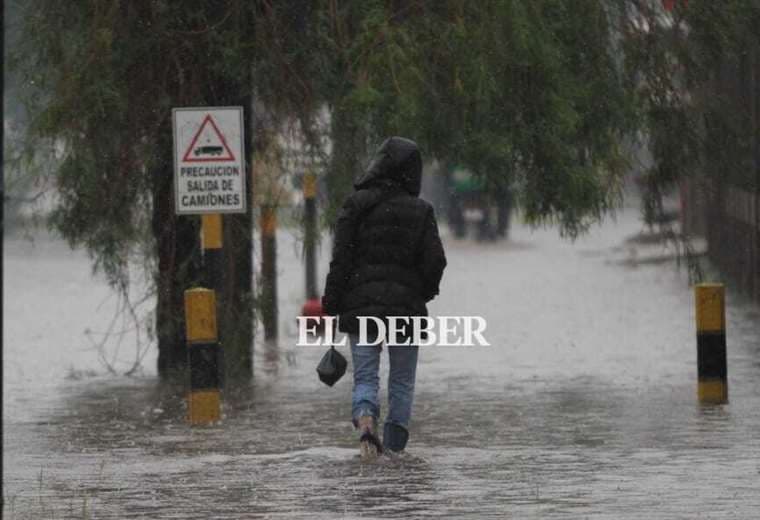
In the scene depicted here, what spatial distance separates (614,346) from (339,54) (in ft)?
19.8

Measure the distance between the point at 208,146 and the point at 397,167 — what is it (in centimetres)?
276

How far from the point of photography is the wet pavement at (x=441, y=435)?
980 cm

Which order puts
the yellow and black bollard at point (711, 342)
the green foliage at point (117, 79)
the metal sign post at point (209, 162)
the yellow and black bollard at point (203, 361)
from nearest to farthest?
the yellow and black bollard at point (203, 361)
the yellow and black bollard at point (711, 342)
the metal sign post at point (209, 162)
the green foliage at point (117, 79)

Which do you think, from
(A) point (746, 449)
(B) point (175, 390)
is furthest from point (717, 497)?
(B) point (175, 390)

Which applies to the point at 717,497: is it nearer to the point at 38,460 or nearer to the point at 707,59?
the point at 38,460

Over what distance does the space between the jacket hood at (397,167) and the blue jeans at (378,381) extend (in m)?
0.82

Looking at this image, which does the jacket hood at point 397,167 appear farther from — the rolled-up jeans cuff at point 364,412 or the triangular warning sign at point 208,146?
the triangular warning sign at point 208,146

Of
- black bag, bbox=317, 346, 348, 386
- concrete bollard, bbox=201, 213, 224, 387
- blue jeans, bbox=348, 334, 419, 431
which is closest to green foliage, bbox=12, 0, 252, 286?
concrete bollard, bbox=201, 213, 224, 387

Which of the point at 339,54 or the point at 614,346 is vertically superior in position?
the point at 339,54

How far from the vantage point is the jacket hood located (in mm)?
11594

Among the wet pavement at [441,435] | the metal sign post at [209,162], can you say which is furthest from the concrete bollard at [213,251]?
the wet pavement at [441,435]

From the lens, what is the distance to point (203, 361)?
45.3ft

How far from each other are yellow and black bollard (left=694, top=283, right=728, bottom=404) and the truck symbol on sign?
3059 mm

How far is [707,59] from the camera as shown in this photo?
1535 cm
